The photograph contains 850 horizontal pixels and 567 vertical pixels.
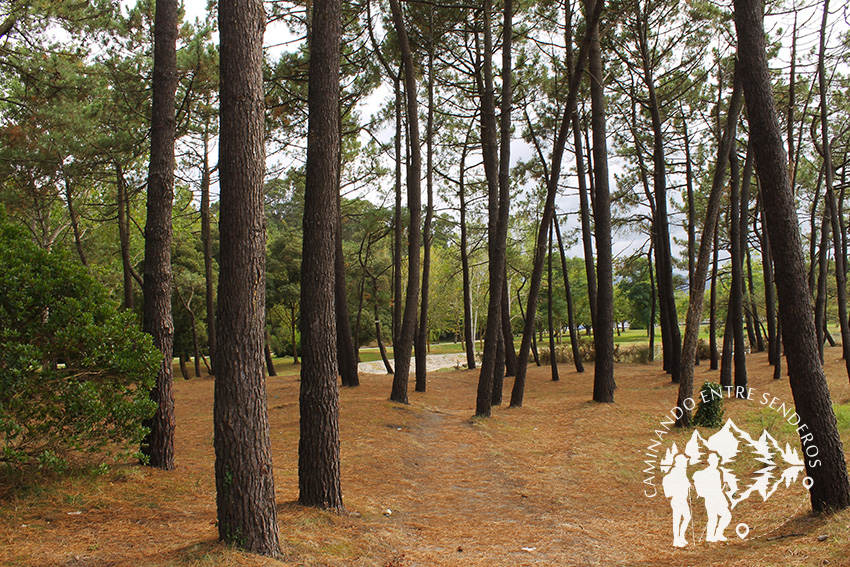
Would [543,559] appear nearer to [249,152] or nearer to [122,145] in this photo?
[249,152]

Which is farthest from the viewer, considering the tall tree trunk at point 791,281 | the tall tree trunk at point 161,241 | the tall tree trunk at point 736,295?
the tall tree trunk at point 736,295

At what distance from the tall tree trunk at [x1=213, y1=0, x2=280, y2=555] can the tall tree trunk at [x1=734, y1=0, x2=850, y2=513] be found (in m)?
3.86

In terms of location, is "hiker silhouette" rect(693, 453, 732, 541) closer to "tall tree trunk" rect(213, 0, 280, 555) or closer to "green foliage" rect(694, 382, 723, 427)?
"green foliage" rect(694, 382, 723, 427)

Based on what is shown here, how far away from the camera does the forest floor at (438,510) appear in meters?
3.36

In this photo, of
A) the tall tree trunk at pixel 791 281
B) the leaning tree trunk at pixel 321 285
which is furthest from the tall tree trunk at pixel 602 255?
the leaning tree trunk at pixel 321 285

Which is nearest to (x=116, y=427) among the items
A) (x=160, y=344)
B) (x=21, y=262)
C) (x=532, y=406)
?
(x=160, y=344)

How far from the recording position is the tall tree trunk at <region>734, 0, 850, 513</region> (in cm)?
388

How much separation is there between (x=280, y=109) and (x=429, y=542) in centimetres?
1070

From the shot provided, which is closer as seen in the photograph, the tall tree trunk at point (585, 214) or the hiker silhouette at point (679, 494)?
the hiker silhouette at point (679, 494)

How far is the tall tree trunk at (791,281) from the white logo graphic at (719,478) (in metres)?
0.22

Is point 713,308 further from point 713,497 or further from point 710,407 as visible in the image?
point 713,497

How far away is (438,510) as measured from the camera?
5.01 meters

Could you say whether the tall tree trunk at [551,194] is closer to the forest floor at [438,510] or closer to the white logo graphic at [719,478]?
the forest floor at [438,510]

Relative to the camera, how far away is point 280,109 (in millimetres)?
12242
